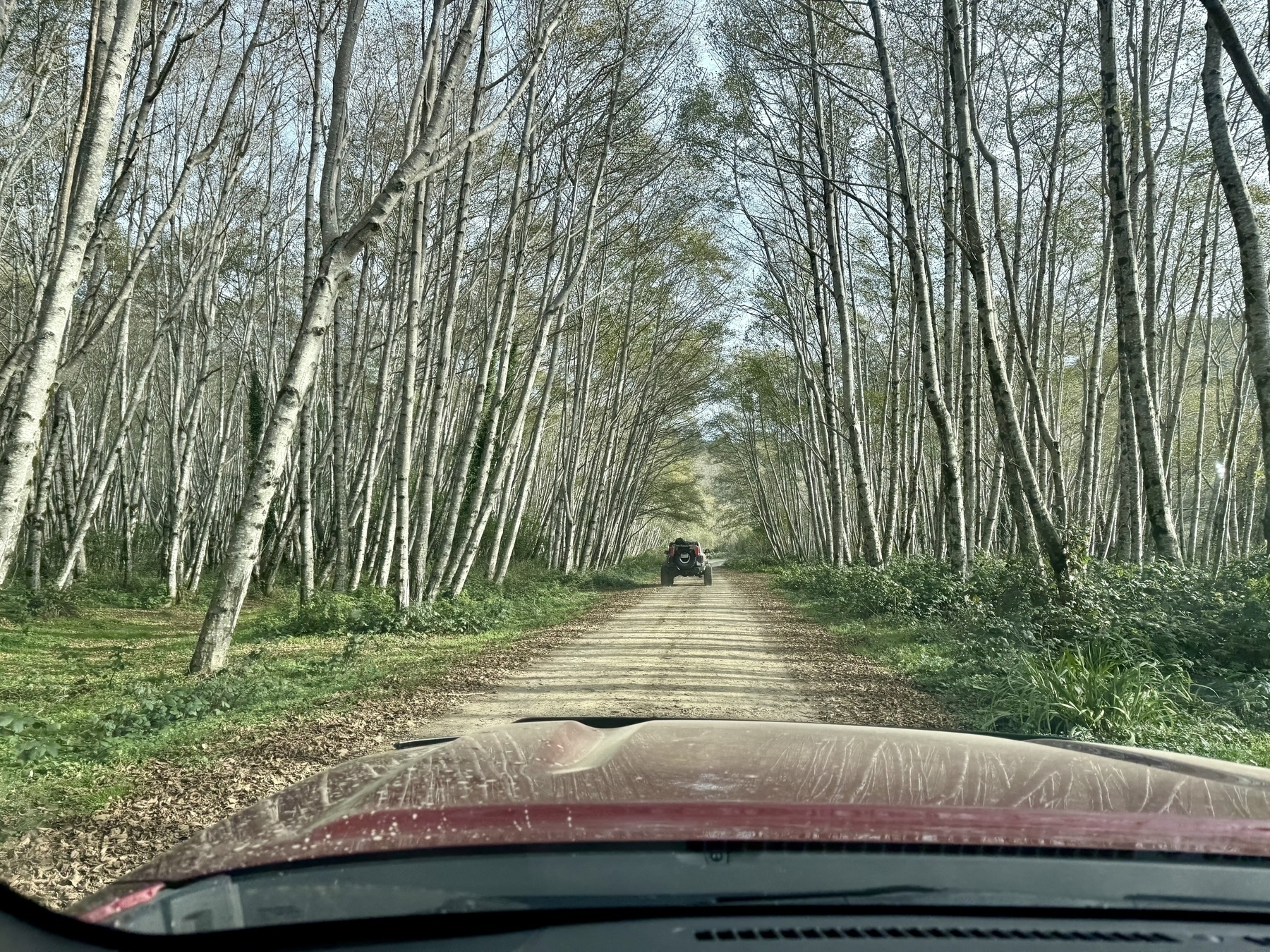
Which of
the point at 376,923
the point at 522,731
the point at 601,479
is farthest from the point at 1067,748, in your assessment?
the point at 601,479

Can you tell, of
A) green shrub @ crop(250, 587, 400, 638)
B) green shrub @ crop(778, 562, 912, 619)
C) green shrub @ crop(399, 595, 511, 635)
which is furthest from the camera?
green shrub @ crop(778, 562, 912, 619)

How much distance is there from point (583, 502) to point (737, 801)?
2904 centimetres

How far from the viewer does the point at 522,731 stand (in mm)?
3178

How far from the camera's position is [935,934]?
1.41 metres

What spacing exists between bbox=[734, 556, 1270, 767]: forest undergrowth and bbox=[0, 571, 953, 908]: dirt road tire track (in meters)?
0.58

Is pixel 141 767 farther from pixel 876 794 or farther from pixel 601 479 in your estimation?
pixel 601 479

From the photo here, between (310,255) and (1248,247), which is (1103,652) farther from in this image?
(310,255)

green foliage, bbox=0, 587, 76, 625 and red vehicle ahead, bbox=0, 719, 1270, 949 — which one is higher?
red vehicle ahead, bbox=0, 719, 1270, 949

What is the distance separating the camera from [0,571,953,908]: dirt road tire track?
3.90m

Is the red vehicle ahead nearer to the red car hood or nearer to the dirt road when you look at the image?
the red car hood

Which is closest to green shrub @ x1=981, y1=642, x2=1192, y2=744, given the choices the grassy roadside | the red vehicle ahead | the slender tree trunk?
the slender tree trunk

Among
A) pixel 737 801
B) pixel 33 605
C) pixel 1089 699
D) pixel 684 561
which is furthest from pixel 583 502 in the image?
pixel 737 801

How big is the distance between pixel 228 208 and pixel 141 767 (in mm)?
15417

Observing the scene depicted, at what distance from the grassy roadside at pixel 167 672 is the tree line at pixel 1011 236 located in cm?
734
